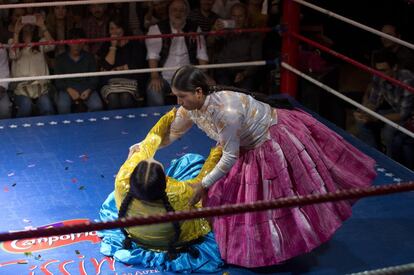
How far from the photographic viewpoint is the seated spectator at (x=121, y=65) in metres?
5.05

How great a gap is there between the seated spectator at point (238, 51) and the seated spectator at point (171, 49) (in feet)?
0.50

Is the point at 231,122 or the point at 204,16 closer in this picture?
the point at 231,122

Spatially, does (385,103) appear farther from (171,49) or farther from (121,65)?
(121,65)

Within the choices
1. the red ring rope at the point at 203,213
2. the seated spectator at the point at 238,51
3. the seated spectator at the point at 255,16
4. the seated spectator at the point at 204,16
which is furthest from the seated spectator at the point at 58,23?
the red ring rope at the point at 203,213

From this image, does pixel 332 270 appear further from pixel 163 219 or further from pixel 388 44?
pixel 388 44

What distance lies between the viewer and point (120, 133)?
4586 mm

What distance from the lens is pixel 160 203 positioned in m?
3.05

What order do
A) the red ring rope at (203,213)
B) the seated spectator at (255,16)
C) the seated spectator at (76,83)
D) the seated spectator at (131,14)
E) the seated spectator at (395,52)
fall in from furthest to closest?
the seated spectator at (255,16) < the seated spectator at (131,14) < the seated spectator at (76,83) < the seated spectator at (395,52) < the red ring rope at (203,213)

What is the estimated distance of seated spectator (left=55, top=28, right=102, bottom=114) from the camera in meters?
4.98

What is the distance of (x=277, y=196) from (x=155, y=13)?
2543mm

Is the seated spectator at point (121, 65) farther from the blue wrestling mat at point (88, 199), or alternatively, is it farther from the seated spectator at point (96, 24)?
the blue wrestling mat at point (88, 199)

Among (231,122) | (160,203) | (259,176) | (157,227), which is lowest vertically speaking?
(157,227)

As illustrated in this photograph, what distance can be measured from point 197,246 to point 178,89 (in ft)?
2.33

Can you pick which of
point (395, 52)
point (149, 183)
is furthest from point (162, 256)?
point (395, 52)
